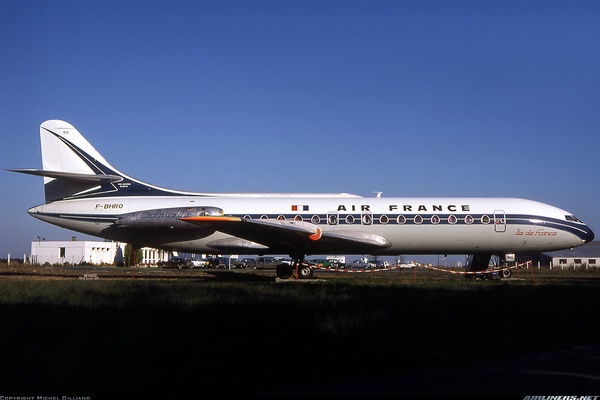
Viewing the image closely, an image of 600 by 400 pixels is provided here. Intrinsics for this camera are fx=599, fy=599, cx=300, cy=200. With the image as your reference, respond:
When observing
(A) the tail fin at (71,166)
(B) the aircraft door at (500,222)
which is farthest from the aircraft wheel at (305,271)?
(B) the aircraft door at (500,222)

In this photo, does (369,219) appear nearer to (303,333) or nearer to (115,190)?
(115,190)

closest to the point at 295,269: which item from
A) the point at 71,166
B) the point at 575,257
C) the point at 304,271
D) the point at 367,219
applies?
the point at 304,271

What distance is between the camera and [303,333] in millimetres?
9016

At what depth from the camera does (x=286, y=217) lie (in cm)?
2806

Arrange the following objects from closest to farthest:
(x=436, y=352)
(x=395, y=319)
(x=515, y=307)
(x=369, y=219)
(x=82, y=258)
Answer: (x=436, y=352) < (x=395, y=319) < (x=515, y=307) < (x=369, y=219) < (x=82, y=258)

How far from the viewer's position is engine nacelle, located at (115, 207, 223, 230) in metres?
27.3

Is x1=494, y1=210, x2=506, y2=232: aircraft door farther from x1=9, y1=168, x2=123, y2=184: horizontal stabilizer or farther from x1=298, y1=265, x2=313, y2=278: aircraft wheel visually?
x1=9, y1=168, x2=123, y2=184: horizontal stabilizer

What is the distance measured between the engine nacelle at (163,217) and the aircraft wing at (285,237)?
0.86 meters

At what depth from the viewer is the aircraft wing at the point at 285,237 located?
25.8 meters

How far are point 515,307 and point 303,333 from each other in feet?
21.4

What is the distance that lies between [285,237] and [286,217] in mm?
1554

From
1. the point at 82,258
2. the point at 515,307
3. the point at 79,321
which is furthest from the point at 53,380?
the point at 82,258

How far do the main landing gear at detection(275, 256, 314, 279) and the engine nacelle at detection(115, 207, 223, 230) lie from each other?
4153 millimetres

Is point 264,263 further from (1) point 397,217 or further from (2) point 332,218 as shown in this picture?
(1) point 397,217
